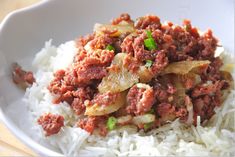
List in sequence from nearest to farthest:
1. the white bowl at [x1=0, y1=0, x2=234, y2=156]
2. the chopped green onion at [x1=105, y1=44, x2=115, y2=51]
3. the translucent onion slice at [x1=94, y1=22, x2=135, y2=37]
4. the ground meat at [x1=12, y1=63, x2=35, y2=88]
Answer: the chopped green onion at [x1=105, y1=44, x2=115, y2=51], the translucent onion slice at [x1=94, y1=22, x2=135, y2=37], the ground meat at [x1=12, y1=63, x2=35, y2=88], the white bowl at [x1=0, y1=0, x2=234, y2=156]

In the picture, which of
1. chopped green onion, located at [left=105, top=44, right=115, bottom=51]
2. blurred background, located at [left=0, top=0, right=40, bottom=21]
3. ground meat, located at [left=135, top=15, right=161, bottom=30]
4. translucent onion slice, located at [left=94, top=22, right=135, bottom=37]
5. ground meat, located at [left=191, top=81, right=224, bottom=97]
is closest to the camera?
ground meat, located at [left=191, top=81, right=224, bottom=97]

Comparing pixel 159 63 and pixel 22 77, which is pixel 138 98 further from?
pixel 22 77

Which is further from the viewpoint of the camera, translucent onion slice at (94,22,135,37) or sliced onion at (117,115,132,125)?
translucent onion slice at (94,22,135,37)

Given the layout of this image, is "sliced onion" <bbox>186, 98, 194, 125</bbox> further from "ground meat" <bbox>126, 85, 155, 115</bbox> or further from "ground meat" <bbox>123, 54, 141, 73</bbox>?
"ground meat" <bbox>123, 54, 141, 73</bbox>

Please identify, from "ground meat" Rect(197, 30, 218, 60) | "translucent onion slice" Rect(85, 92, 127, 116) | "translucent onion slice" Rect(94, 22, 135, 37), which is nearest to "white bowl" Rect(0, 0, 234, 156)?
"ground meat" Rect(197, 30, 218, 60)

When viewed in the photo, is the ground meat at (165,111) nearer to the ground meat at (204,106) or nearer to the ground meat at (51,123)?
the ground meat at (204,106)

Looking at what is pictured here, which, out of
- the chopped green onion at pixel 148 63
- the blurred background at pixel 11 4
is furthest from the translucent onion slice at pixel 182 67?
the blurred background at pixel 11 4

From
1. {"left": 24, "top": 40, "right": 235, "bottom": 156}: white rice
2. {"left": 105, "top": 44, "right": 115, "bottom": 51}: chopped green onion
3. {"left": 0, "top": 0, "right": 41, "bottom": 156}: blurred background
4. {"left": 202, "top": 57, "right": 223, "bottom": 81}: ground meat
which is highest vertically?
{"left": 105, "top": 44, "right": 115, "bottom": 51}: chopped green onion
